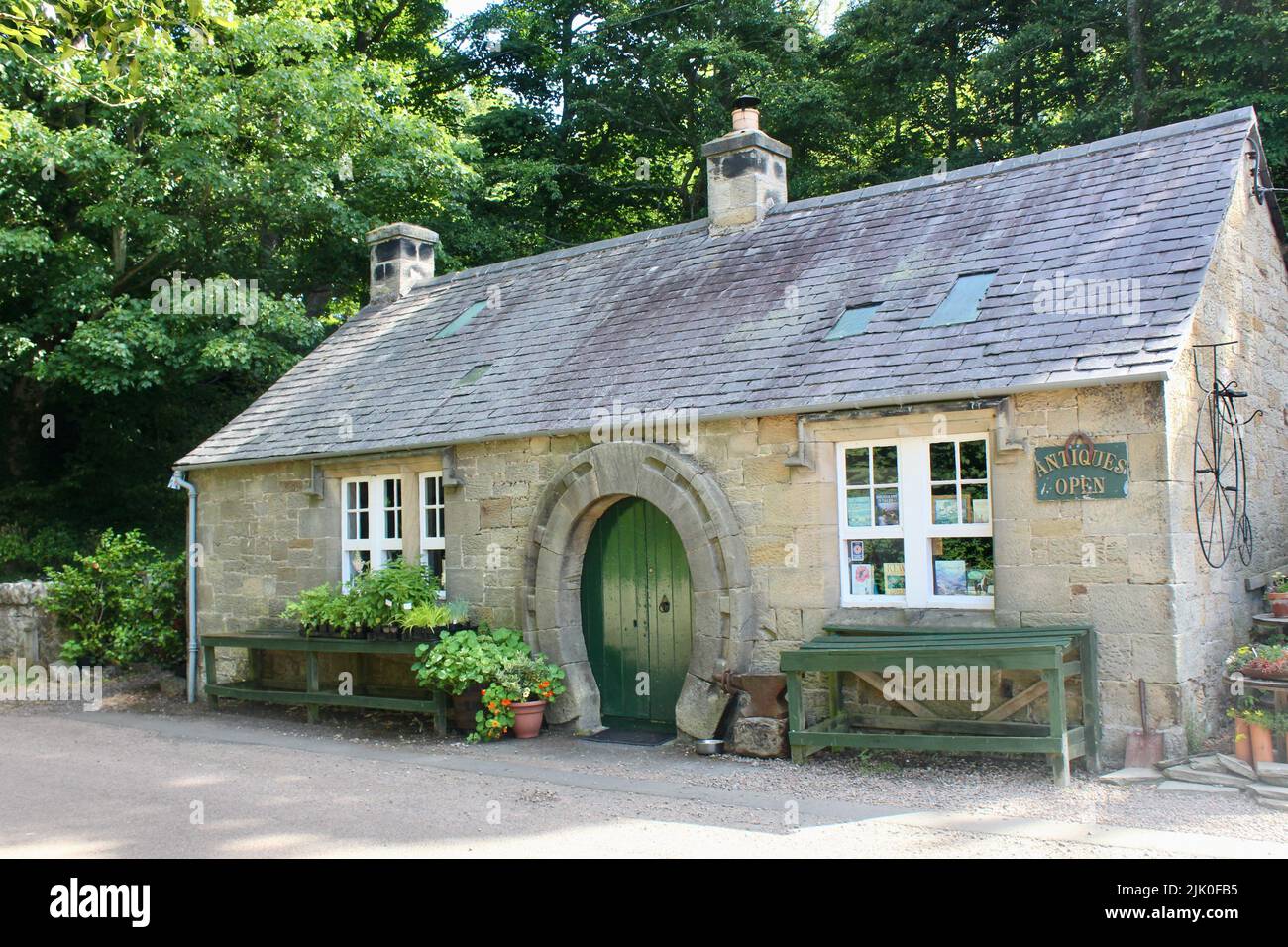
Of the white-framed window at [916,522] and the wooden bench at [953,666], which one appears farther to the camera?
the white-framed window at [916,522]

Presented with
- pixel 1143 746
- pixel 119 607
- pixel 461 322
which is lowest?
pixel 1143 746

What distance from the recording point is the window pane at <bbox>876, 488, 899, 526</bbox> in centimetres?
916

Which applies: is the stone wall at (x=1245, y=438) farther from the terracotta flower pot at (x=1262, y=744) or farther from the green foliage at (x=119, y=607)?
the green foliage at (x=119, y=607)

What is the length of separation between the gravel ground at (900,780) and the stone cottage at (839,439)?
24.1 inches

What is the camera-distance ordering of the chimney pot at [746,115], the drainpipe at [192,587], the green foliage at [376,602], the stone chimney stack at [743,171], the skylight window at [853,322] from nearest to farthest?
1. the skylight window at [853,322]
2. the green foliage at [376,602]
3. the stone chimney stack at [743,171]
4. the chimney pot at [746,115]
5. the drainpipe at [192,587]

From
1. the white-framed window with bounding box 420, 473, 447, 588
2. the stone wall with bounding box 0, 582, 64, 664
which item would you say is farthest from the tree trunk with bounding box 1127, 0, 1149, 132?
the stone wall with bounding box 0, 582, 64, 664

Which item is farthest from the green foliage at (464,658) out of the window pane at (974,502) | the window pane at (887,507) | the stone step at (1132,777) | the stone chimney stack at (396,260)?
the stone chimney stack at (396,260)

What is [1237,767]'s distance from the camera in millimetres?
7559

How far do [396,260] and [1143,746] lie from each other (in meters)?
12.4

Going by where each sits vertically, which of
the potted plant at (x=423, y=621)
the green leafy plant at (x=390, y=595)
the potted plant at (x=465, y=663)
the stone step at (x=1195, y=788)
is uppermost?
the green leafy plant at (x=390, y=595)

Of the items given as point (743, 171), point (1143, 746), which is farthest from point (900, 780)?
point (743, 171)

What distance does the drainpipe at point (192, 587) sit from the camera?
14.0 meters

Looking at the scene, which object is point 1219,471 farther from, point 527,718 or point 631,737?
point 527,718

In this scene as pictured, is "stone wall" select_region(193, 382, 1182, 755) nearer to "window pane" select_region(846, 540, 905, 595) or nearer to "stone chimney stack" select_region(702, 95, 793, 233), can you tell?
"window pane" select_region(846, 540, 905, 595)
